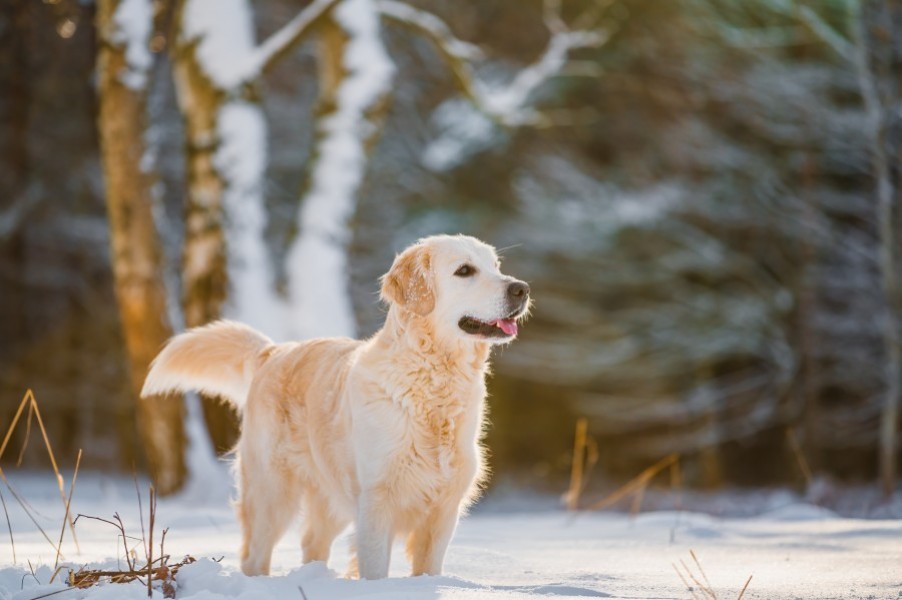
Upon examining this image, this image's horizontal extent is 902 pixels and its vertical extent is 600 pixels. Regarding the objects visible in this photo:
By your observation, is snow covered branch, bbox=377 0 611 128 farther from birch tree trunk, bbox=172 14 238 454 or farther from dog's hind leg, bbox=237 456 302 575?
dog's hind leg, bbox=237 456 302 575

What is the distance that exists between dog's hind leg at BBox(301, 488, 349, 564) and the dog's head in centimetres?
99

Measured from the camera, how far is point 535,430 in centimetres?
2066

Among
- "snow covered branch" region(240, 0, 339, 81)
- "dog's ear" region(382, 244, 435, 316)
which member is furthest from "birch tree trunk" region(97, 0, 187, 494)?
"dog's ear" region(382, 244, 435, 316)

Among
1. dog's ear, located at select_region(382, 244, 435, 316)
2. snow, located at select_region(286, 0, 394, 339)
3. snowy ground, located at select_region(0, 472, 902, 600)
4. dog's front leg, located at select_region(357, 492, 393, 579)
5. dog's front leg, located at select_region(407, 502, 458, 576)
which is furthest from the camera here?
snow, located at select_region(286, 0, 394, 339)

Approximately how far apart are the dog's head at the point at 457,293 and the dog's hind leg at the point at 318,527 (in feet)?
3.24

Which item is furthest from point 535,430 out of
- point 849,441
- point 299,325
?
point 299,325

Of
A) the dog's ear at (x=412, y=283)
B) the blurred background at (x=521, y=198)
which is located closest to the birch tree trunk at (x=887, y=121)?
the blurred background at (x=521, y=198)

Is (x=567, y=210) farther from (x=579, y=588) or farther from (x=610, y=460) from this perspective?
(x=579, y=588)

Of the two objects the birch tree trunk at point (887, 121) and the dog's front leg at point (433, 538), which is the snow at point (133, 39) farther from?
the birch tree trunk at point (887, 121)

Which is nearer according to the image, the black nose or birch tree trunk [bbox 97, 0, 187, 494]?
the black nose

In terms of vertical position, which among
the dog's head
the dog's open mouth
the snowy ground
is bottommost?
the snowy ground

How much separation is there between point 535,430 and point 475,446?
671 inches

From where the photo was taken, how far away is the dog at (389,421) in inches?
144

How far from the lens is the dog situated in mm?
3662
